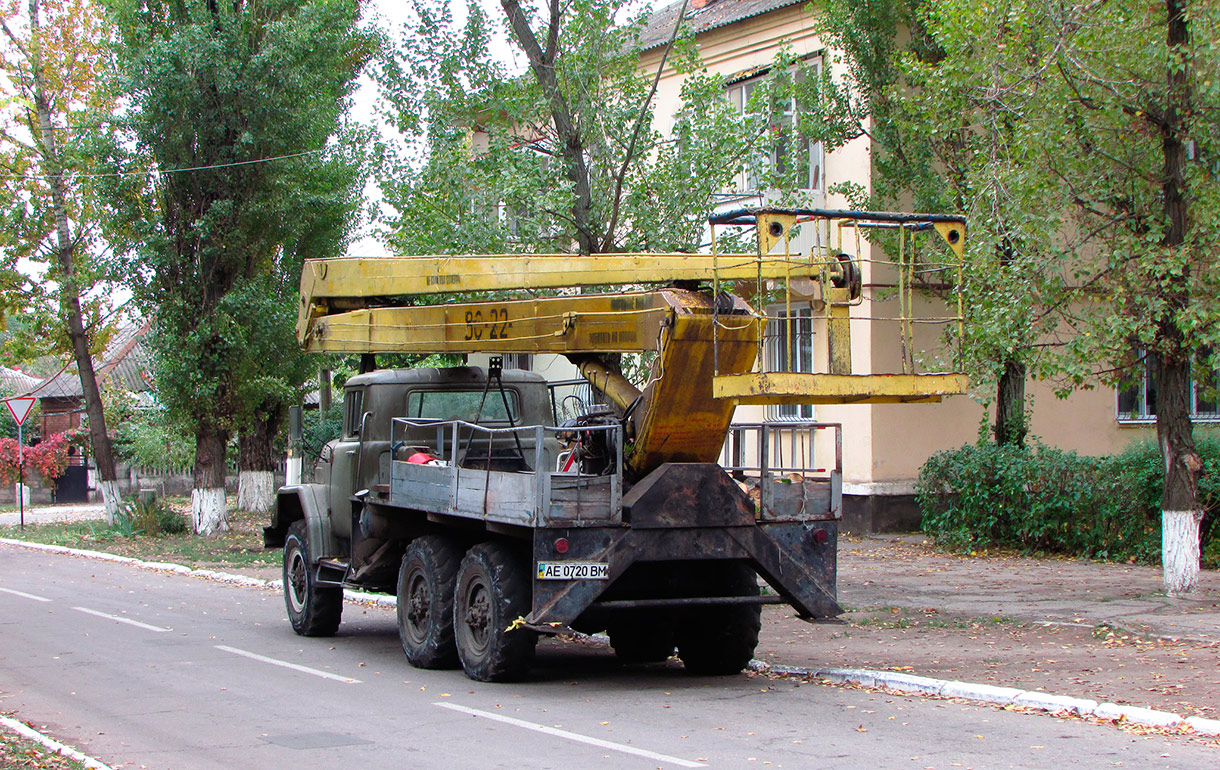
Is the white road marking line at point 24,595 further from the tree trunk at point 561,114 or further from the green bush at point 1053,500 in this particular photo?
the green bush at point 1053,500

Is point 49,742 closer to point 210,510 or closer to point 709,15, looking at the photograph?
point 210,510

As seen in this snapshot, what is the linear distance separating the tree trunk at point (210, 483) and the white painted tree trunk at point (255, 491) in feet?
17.9

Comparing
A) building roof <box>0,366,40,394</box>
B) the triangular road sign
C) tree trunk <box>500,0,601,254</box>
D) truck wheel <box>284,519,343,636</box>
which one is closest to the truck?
truck wheel <box>284,519,343,636</box>

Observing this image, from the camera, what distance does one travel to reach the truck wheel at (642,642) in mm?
10969

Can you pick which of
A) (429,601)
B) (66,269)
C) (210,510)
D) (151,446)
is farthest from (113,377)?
(429,601)

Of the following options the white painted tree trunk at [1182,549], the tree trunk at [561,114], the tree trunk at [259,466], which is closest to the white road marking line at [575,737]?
the tree trunk at [561,114]

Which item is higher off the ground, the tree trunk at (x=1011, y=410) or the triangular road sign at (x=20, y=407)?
the triangular road sign at (x=20, y=407)

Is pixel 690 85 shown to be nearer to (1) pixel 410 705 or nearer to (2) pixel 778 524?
(2) pixel 778 524

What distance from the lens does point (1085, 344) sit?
1288cm

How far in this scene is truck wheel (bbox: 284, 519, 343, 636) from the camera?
12719 millimetres

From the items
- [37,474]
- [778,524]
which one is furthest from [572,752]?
[37,474]

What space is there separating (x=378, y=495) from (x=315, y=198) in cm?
1582

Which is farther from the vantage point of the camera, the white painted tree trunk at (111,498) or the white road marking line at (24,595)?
the white painted tree trunk at (111,498)

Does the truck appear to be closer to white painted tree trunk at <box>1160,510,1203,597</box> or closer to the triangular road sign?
white painted tree trunk at <box>1160,510,1203,597</box>
